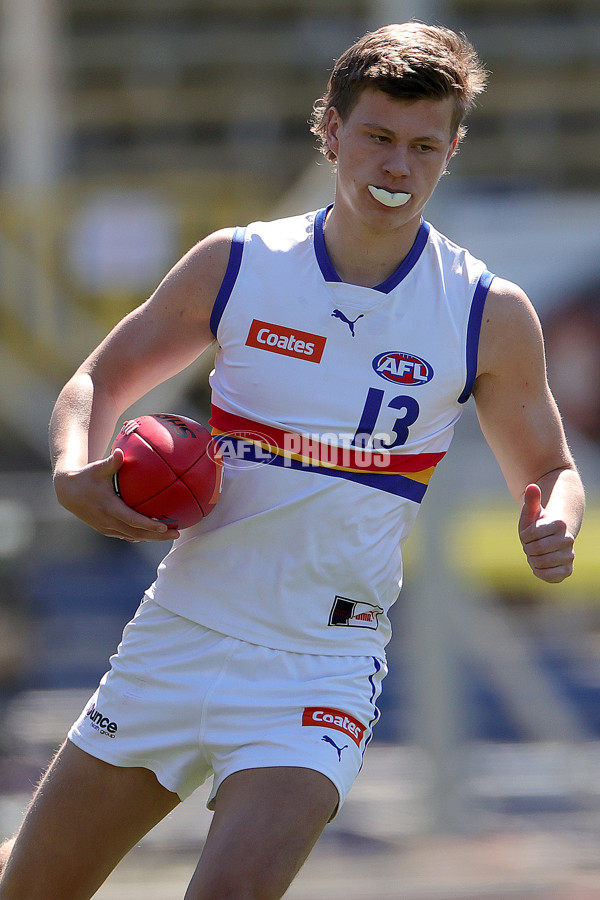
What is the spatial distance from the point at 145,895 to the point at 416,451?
10.0ft

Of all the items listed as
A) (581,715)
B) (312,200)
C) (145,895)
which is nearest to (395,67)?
(145,895)

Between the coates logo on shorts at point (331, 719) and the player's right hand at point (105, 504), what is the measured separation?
0.47 m

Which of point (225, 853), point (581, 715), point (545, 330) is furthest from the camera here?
point (581, 715)

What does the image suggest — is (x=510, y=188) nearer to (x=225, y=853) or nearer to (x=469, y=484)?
(x=469, y=484)

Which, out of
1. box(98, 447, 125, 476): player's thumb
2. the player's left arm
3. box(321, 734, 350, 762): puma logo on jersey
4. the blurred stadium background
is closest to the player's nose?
the player's left arm

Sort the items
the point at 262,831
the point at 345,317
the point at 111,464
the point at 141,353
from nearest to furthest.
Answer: the point at 262,831 → the point at 111,464 → the point at 345,317 → the point at 141,353

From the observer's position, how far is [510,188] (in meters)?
13.3

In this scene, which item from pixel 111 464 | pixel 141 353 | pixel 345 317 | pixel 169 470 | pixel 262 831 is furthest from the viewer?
pixel 141 353

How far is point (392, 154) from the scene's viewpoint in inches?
98.7

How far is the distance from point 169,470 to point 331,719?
623 mm

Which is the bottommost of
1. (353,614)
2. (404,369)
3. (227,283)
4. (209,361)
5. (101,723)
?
(209,361)

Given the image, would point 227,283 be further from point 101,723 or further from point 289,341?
point 101,723

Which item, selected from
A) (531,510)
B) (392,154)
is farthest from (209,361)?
(531,510)

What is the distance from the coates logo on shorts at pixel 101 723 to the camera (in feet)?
8.53
